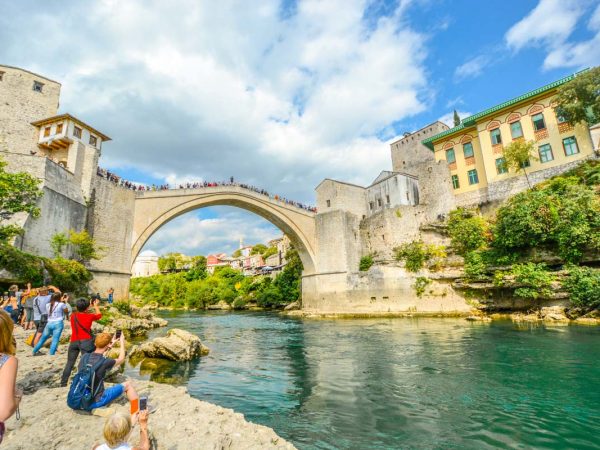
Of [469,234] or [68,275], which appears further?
[469,234]

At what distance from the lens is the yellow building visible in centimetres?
1923

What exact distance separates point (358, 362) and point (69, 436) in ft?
22.8

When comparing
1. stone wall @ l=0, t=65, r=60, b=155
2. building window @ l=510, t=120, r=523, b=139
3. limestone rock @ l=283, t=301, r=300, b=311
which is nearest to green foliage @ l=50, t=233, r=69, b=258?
stone wall @ l=0, t=65, r=60, b=155

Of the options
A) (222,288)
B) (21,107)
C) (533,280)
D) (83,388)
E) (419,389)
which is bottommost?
(419,389)

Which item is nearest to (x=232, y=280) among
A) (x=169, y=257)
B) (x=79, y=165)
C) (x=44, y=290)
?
(x=169, y=257)

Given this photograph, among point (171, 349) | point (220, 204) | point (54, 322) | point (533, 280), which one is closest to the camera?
point (54, 322)

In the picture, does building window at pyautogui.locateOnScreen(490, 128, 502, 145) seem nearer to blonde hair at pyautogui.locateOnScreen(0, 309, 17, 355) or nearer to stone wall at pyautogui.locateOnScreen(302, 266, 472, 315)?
stone wall at pyautogui.locateOnScreen(302, 266, 472, 315)

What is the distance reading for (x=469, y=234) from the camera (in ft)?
65.8

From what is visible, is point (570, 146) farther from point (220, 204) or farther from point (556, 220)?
point (220, 204)

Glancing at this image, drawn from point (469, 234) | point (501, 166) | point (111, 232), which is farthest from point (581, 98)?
point (111, 232)

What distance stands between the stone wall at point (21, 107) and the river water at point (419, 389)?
1872cm

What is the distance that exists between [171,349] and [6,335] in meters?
7.82

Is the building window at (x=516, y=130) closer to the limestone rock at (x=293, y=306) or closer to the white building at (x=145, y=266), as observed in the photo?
the limestone rock at (x=293, y=306)

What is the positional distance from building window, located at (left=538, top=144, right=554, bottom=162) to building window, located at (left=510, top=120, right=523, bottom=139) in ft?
5.19
